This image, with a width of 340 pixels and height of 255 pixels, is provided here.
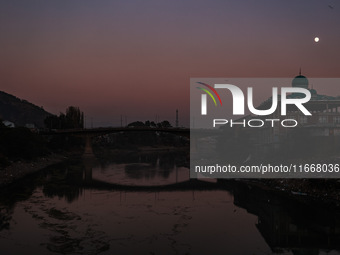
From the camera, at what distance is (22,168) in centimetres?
5509

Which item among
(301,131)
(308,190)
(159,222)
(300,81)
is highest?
(300,81)

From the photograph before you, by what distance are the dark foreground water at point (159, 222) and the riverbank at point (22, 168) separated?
390 centimetres

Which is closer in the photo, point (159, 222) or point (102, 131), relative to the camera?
point (159, 222)

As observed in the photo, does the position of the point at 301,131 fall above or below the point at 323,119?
below

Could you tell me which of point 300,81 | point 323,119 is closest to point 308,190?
point 323,119

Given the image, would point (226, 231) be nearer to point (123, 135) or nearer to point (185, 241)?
point (185, 241)

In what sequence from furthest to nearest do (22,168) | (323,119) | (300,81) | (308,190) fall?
(300,81)
(323,119)
(22,168)
(308,190)

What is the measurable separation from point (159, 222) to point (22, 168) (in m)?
34.7

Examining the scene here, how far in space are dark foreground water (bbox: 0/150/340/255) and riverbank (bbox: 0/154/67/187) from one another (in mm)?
3901

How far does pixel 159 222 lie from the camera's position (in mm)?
27016

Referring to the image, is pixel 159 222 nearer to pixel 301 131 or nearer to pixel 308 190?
pixel 308 190

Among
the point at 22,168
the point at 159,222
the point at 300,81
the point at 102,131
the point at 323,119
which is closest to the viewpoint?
the point at 159,222

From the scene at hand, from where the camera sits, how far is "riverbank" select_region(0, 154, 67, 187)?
45366mm

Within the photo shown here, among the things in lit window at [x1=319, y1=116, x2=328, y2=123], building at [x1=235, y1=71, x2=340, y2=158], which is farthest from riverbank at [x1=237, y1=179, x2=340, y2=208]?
lit window at [x1=319, y1=116, x2=328, y2=123]
